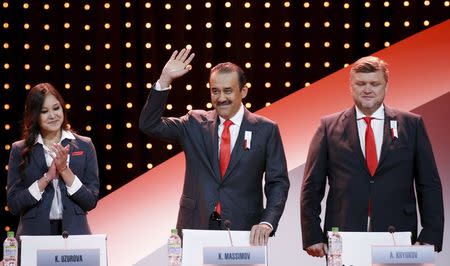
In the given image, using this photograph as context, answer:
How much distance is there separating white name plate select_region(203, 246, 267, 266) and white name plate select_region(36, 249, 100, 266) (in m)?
0.41

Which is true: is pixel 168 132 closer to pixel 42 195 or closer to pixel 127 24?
pixel 42 195

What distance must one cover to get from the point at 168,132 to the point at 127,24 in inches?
74.3

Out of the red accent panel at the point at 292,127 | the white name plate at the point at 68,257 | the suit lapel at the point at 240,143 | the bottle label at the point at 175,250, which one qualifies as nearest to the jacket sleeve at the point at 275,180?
the suit lapel at the point at 240,143

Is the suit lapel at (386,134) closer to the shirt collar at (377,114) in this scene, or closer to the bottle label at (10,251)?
the shirt collar at (377,114)

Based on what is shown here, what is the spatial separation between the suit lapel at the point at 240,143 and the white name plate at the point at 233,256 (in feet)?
2.10

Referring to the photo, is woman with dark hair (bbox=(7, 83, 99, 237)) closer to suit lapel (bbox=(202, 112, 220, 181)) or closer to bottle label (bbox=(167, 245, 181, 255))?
suit lapel (bbox=(202, 112, 220, 181))

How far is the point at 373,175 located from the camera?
343cm

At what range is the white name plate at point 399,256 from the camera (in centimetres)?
285

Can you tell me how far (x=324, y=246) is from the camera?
3.40m

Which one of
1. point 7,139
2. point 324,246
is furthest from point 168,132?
point 7,139

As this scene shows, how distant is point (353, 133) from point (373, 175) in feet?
0.67

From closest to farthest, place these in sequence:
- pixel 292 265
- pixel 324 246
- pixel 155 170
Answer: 1. pixel 324 246
2. pixel 292 265
3. pixel 155 170

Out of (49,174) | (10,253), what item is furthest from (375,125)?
(10,253)

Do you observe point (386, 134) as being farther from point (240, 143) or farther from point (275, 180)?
point (240, 143)
